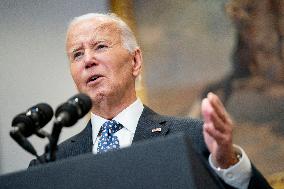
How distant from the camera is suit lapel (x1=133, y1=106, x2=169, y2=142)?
2.29 m

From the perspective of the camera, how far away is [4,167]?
4.01 metres

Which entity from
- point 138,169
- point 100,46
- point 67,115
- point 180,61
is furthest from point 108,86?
point 180,61

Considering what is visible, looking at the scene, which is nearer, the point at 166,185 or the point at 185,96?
the point at 166,185

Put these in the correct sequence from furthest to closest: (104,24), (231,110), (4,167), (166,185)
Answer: (4,167) < (231,110) < (104,24) < (166,185)

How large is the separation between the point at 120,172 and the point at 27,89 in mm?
2939

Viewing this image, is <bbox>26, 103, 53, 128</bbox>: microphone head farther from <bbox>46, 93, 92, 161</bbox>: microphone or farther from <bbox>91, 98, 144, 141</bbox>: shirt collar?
<bbox>91, 98, 144, 141</bbox>: shirt collar

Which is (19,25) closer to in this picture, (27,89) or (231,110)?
(27,89)

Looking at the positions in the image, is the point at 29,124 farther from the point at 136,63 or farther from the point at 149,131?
the point at 136,63

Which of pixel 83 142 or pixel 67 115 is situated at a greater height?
pixel 67 115

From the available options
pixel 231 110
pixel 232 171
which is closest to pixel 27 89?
pixel 231 110

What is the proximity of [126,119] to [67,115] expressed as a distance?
816 mm

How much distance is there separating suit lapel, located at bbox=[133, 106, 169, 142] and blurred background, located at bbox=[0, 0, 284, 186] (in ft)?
4.63

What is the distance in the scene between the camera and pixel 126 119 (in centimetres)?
243

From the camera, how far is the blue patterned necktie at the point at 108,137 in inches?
90.8
